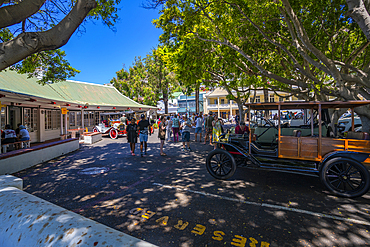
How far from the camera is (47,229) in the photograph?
1885 mm

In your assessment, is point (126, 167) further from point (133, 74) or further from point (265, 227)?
point (133, 74)

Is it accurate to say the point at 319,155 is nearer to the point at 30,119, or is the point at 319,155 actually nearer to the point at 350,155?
the point at 350,155

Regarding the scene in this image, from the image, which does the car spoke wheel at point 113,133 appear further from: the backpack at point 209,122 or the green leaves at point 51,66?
the backpack at point 209,122

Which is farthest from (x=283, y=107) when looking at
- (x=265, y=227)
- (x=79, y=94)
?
(x=79, y=94)

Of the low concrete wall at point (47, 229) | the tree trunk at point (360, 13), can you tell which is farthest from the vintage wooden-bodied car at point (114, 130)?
the tree trunk at point (360, 13)

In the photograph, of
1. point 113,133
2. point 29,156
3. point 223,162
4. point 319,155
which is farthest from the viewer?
point 113,133

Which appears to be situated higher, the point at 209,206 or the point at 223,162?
the point at 223,162

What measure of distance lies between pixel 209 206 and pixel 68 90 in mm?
20892

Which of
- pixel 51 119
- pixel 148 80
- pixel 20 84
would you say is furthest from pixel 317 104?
pixel 148 80

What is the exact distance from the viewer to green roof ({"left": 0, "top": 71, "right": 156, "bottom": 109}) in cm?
1267

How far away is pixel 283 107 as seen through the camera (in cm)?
559

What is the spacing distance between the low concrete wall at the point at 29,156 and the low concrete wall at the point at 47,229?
16.7ft

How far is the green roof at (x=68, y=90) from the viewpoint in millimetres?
12672

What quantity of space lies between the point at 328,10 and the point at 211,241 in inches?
393
